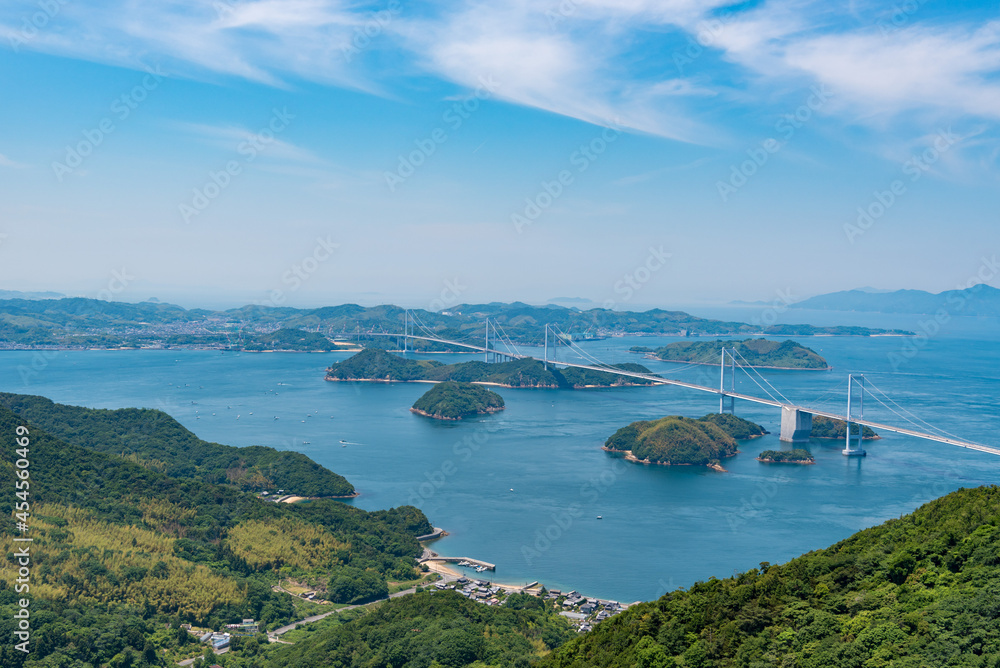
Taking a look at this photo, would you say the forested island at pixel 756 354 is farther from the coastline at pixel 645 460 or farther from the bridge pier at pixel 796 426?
the coastline at pixel 645 460

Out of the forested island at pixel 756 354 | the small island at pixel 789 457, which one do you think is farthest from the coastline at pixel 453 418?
the forested island at pixel 756 354

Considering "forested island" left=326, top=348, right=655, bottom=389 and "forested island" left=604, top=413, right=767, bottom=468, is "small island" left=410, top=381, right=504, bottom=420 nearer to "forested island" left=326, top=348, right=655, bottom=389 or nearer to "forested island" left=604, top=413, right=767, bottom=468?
"forested island" left=326, top=348, right=655, bottom=389

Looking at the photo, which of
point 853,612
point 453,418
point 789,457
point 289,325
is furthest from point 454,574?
point 289,325

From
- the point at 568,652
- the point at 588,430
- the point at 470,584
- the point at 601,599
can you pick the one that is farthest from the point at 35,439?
the point at 588,430

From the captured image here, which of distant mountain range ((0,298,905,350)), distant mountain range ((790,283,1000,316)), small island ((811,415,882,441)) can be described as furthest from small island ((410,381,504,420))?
distant mountain range ((790,283,1000,316))

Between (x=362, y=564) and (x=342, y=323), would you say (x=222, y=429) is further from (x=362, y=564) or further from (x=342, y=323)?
(x=342, y=323)
